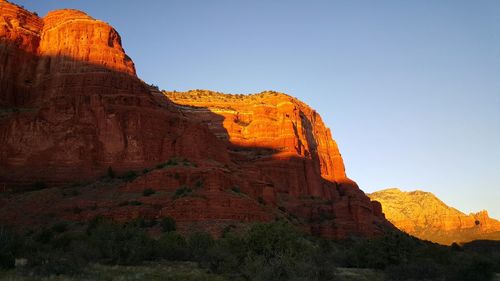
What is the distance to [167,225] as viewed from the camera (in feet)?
142

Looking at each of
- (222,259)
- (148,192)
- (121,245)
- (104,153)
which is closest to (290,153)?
(104,153)

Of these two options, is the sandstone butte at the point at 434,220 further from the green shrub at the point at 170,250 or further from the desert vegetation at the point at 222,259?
the green shrub at the point at 170,250

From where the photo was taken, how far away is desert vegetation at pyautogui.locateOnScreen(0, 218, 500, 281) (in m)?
22.5

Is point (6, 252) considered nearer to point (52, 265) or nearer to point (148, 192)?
point (52, 265)

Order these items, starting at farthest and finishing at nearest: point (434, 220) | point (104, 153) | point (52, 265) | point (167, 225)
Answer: point (434, 220)
point (104, 153)
point (167, 225)
point (52, 265)

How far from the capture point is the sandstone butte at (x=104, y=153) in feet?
159

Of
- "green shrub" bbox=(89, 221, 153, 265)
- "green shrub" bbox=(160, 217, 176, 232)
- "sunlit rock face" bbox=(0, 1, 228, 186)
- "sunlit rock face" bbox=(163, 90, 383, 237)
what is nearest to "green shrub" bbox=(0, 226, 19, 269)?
"green shrub" bbox=(89, 221, 153, 265)

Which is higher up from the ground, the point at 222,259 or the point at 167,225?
the point at 167,225

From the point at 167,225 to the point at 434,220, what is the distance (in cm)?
13345

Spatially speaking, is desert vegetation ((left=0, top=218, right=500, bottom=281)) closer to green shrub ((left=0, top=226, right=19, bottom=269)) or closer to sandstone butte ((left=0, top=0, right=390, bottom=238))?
green shrub ((left=0, top=226, right=19, bottom=269))

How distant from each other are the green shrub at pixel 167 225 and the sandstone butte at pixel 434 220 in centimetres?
9578

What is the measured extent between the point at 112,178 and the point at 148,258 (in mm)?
29586

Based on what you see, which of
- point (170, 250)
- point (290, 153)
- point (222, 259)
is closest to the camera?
point (222, 259)

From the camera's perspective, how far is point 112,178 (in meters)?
59.2
